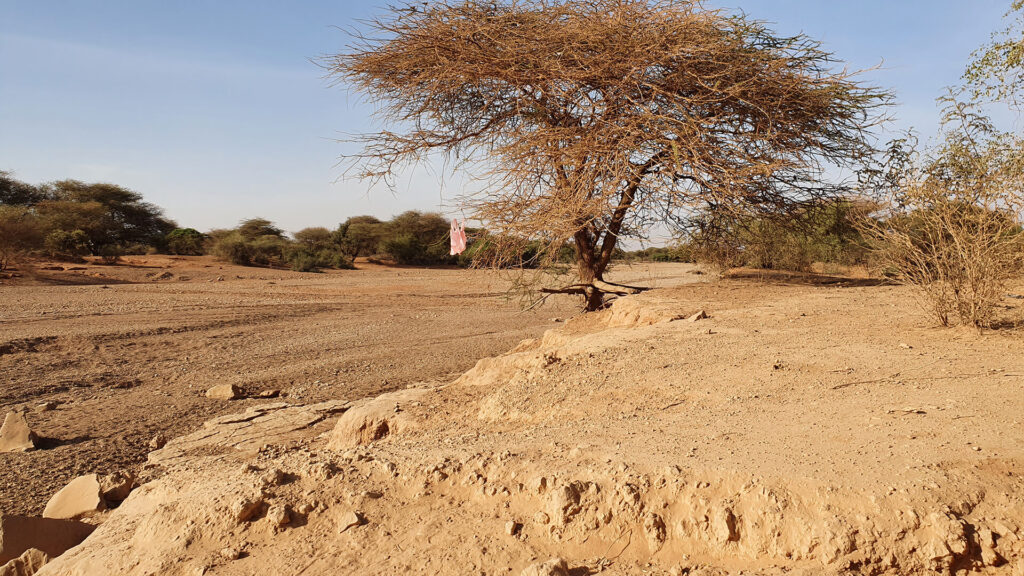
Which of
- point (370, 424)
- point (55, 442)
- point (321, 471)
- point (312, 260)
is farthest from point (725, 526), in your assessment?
point (312, 260)

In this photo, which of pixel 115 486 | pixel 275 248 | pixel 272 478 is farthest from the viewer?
pixel 275 248

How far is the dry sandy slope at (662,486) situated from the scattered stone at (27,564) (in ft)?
0.95

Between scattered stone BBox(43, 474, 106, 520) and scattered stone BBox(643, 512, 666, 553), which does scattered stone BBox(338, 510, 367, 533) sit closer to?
scattered stone BBox(643, 512, 666, 553)

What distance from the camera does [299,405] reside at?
20.9ft

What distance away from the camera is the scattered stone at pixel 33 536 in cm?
318

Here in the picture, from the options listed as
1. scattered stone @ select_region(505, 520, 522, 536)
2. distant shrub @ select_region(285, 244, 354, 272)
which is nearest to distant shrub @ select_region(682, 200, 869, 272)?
scattered stone @ select_region(505, 520, 522, 536)

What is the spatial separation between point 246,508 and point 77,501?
6.35 ft

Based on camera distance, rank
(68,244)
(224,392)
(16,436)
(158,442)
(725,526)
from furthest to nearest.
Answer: (68,244)
(224,392)
(158,442)
(16,436)
(725,526)

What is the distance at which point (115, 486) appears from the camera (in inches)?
161

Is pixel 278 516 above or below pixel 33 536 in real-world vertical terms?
above

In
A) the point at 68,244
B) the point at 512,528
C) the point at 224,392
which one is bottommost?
the point at 224,392

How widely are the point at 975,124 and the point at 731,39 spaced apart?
2739 mm

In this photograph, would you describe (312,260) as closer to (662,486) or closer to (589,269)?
(589,269)

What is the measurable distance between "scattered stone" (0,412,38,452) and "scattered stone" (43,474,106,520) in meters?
1.32
